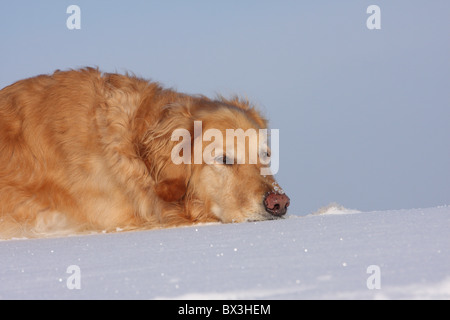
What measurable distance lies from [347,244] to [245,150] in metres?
2.16

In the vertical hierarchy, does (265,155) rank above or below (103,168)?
above

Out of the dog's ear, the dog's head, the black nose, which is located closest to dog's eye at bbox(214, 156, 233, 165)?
the dog's head

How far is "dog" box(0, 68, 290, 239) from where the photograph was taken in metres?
5.33

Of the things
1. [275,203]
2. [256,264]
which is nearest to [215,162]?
[275,203]

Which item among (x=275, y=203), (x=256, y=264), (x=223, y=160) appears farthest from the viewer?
(x=223, y=160)

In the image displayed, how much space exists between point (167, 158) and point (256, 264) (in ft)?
9.03

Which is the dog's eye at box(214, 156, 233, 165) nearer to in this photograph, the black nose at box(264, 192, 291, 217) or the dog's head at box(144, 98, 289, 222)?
the dog's head at box(144, 98, 289, 222)

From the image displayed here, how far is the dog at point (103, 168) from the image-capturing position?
17.5 ft

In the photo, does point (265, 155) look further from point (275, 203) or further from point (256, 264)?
point (256, 264)

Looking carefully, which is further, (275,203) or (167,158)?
(167,158)

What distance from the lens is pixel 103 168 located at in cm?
538

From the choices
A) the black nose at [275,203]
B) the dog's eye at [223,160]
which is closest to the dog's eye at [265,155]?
the dog's eye at [223,160]

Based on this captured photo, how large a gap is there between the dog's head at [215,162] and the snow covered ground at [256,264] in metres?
0.90
